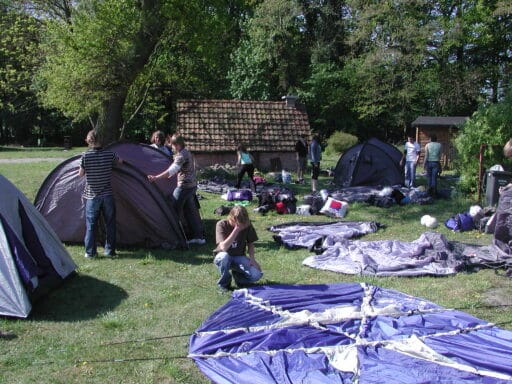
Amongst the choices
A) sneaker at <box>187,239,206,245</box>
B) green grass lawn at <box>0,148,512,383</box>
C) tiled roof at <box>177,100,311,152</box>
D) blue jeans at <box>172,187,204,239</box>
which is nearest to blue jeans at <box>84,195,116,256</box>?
green grass lawn at <box>0,148,512,383</box>

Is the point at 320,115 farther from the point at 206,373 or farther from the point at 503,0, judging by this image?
the point at 206,373

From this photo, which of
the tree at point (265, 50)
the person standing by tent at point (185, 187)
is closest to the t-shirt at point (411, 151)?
the person standing by tent at point (185, 187)

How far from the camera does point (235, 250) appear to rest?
6.11 metres

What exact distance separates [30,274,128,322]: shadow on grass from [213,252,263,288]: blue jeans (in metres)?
1.18

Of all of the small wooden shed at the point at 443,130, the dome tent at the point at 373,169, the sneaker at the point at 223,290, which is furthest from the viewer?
the small wooden shed at the point at 443,130

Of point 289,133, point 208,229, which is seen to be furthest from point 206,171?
point 208,229

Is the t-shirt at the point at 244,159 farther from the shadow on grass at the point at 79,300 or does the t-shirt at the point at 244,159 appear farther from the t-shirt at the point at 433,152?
the shadow on grass at the point at 79,300

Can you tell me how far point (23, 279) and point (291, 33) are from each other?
28749 mm

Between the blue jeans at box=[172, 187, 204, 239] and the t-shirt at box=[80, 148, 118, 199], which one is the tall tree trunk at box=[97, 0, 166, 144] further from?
the t-shirt at box=[80, 148, 118, 199]

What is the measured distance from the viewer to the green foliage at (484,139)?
1316 cm

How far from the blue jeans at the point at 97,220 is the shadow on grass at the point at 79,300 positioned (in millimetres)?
869

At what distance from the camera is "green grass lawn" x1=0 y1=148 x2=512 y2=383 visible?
4.31 meters

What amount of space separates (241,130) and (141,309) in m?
15.2

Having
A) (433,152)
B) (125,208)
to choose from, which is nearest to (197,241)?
(125,208)
